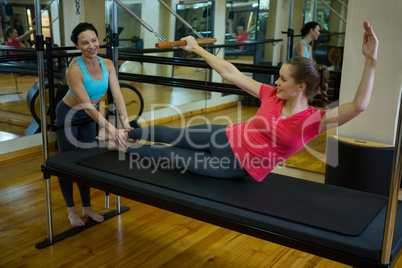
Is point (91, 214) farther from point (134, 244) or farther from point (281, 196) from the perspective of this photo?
point (281, 196)

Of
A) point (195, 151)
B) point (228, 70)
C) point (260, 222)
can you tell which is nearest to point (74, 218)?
point (195, 151)

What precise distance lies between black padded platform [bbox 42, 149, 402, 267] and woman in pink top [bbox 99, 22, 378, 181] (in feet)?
0.32

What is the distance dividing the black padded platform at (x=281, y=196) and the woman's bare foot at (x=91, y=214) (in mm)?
637

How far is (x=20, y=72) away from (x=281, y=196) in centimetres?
281

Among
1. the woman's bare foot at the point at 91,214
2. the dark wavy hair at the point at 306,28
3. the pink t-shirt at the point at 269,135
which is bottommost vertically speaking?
the woman's bare foot at the point at 91,214

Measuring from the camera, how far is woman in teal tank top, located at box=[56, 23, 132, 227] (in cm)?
223

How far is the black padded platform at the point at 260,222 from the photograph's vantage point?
1.34 m

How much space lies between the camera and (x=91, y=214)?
2623mm

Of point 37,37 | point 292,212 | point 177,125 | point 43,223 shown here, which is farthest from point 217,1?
point 292,212

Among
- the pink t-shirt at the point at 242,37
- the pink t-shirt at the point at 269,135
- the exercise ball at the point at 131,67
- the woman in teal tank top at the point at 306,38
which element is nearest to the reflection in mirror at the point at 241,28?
the pink t-shirt at the point at 242,37

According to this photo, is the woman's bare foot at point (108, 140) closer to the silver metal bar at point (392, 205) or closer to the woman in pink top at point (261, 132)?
the woman in pink top at point (261, 132)

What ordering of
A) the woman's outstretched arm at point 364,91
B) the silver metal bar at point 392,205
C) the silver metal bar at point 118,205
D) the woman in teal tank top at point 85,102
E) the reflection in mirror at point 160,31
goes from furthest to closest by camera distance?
the reflection in mirror at point 160,31
the silver metal bar at point 118,205
the woman in teal tank top at point 85,102
the woman's outstretched arm at point 364,91
the silver metal bar at point 392,205

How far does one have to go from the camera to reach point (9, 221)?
257 cm

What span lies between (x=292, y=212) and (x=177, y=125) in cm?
336
